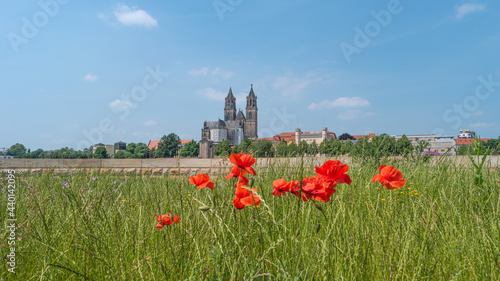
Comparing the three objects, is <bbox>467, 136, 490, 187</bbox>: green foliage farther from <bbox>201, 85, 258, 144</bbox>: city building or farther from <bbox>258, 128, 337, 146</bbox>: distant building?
<bbox>201, 85, 258, 144</bbox>: city building

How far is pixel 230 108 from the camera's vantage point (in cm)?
13712

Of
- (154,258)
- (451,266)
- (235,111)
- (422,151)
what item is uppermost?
(235,111)

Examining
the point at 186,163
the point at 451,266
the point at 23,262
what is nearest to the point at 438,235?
the point at 451,266

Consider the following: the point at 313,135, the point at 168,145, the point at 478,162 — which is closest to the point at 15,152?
the point at 478,162

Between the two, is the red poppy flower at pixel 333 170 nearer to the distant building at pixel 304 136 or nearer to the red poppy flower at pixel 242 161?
the red poppy flower at pixel 242 161

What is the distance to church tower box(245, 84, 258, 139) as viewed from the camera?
132 meters

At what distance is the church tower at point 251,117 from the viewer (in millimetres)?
131875

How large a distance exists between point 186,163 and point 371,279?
805cm

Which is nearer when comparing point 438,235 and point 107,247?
point 107,247

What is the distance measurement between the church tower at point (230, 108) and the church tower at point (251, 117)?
7.29 metres

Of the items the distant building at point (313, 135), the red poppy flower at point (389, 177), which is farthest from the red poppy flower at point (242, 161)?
the distant building at point (313, 135)

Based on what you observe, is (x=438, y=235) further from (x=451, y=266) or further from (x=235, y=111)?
(x=235, y=111)

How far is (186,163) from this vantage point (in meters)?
9.01

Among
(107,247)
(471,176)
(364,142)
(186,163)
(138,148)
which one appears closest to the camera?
(107,247)
